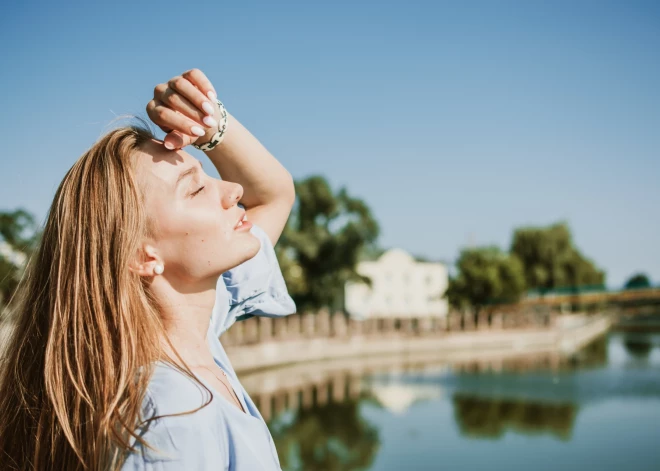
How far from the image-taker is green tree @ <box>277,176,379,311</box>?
26578 millimetres

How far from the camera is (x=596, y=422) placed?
1301cm

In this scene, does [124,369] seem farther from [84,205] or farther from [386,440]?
[386,440]

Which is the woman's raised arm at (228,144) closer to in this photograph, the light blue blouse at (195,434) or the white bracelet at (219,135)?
the white bracelet at (219,135)

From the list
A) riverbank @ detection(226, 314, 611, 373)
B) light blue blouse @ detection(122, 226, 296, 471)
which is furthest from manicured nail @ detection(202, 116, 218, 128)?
riverbank @ detection(226, 314, 611, 373)

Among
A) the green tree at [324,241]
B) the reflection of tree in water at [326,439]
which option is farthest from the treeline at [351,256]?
the reflection of tree in water at [326,439]

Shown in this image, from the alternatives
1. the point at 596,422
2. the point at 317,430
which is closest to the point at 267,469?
the point at 317,430

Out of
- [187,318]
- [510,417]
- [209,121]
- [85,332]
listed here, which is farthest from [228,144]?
[510,417]

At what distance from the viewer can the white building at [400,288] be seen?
140ft

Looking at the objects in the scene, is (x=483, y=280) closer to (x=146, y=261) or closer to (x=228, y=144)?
(x=228, y=144)

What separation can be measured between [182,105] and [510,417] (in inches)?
553

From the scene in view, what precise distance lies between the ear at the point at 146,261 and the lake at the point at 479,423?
9.74 meters

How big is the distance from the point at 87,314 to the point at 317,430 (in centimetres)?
1232

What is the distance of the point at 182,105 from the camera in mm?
1185

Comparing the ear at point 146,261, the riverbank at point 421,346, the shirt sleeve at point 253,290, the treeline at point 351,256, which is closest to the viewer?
the ear at point 146,261
